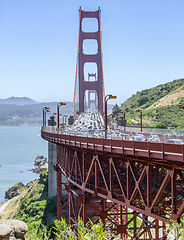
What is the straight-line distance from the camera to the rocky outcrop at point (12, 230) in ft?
43.5

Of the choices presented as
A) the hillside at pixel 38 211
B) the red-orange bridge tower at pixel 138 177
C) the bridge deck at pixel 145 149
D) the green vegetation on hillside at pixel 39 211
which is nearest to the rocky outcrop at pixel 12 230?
the red-orange bridge tower at pixel 138 177

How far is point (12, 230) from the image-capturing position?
13859 mm

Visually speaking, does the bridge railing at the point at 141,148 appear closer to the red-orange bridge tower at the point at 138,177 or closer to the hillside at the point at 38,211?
the red-orange bridge tower at the point at 138,177

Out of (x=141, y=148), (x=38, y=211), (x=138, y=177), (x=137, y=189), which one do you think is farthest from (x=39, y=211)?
(x=141, y=148)

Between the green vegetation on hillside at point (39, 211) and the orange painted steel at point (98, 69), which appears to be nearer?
the green vegetation on hillside at point (39, 211)

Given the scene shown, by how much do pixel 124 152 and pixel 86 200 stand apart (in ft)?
20.8

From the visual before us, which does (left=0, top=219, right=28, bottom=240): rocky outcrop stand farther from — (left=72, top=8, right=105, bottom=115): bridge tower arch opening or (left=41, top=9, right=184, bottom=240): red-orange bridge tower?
(left=72, top=8, right=105, bottom=115): bridge tower arch opening

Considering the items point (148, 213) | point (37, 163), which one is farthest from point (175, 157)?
point (37, 163)

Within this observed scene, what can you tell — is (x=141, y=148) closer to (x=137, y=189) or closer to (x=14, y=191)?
(x=137, y=189)

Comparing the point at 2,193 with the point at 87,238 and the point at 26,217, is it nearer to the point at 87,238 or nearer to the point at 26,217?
the point at 26,217

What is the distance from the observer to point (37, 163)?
300 feet

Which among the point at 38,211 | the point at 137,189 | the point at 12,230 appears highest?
the point at 137,189

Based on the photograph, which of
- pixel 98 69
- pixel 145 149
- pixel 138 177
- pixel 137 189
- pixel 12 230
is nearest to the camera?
pixel 145 149

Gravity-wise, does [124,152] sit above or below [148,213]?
above
